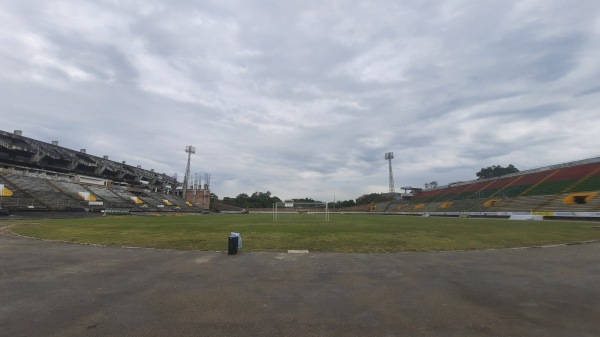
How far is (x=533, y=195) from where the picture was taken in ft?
192

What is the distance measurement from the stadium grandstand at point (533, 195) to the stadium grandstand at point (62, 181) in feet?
240

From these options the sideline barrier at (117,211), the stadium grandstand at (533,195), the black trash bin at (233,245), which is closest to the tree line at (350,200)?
the stadium grandstand at (533,195)

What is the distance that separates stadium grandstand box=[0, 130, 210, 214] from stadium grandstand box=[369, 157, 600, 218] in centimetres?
7320

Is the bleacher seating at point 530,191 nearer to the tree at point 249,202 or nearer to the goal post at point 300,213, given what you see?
the goal post at point 300,213

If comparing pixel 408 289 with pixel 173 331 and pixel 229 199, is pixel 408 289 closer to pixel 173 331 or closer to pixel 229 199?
pixel 173 331

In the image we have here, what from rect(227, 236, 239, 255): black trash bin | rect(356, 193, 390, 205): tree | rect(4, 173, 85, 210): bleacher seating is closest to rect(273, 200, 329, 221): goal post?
rect(227, 236, 239, 255): black trash bin

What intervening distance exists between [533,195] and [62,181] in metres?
97.9

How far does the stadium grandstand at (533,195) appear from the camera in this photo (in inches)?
1853

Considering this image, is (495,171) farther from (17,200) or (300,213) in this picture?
(17,200)

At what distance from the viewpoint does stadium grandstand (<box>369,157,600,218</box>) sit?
47.1 metres

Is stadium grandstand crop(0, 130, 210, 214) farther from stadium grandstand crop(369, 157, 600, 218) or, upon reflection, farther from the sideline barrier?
stadium grandstand crop(369, 157, 600, 218)

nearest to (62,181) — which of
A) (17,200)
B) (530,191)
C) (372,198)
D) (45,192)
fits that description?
(45,192)

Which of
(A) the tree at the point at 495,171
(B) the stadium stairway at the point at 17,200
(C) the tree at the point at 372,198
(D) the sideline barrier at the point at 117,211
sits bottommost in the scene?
(D) the sideline barrier at the point at 117,211

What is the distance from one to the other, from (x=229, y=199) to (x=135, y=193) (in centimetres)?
6139
